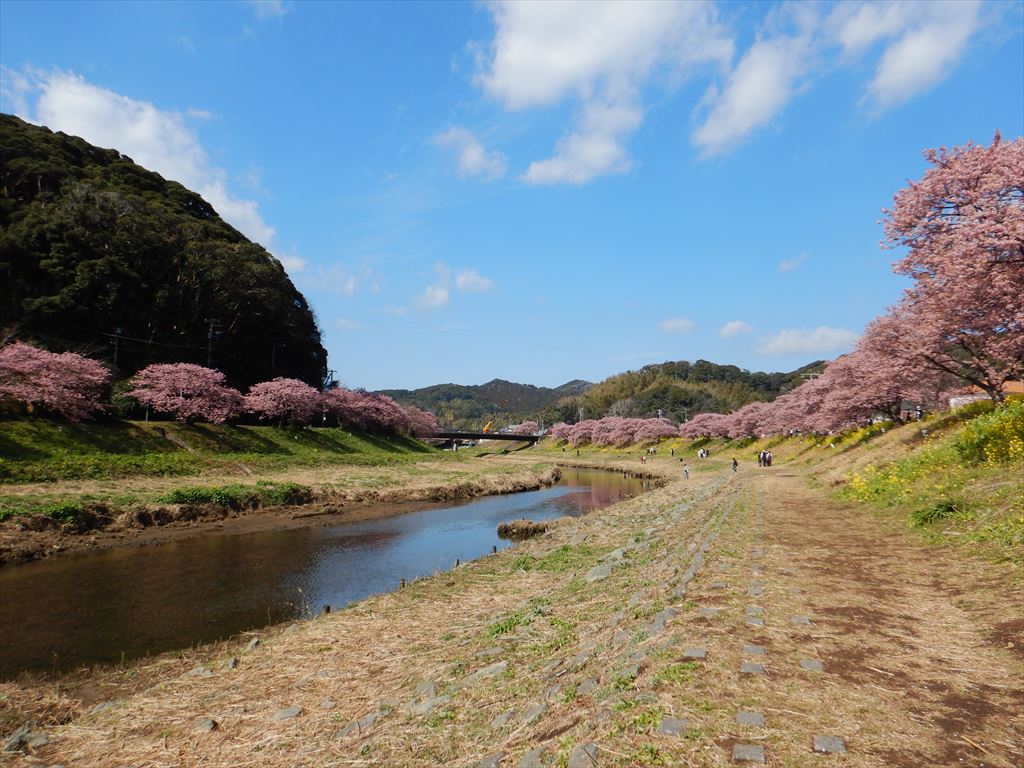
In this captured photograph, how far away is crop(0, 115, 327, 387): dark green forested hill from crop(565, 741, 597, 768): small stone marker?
5077cm

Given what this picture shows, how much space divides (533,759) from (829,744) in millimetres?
2174

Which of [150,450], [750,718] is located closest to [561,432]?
[150,450]

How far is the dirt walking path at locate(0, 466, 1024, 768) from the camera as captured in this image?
4008mm

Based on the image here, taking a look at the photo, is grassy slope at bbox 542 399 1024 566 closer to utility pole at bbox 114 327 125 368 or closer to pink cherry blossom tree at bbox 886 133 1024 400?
pink cherry blossom tree at bbox 886 133 1024 400

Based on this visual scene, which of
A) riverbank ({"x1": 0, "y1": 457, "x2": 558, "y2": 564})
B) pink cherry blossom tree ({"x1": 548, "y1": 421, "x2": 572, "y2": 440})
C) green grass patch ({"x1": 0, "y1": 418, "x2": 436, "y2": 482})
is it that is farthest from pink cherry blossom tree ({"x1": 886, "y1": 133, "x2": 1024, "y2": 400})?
pink cherry blossom tree ({"x1": 548, "y1": 421, "x2": 572, "y2": 440})

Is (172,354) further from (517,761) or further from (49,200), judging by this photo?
(517,761)

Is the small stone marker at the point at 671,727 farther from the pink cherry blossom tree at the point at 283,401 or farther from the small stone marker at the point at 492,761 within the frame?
the pink cherry blossom tree at the point at 283,401

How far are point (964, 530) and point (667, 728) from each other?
1060 cm

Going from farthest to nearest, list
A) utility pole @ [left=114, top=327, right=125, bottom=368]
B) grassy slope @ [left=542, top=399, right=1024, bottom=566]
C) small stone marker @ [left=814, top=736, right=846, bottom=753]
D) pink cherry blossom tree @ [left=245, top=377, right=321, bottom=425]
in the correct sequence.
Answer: pink cherry blossom tree @ [left=245, top=377, right=321, bottom=425] → utility pole @ [left=114, top=327, right=125, bottom=368] → grassy slope @ [left=542, top=399, right=1024, bottom=566] → small stone marker @ [left=814, top=736, right=846, bottom=753]

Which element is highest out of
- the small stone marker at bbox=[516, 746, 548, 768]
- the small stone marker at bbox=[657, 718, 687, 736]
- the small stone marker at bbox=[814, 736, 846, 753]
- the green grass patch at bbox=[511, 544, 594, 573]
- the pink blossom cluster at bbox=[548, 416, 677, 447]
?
the pink blossom cluster at bbox=[548, 416, 677, 447]

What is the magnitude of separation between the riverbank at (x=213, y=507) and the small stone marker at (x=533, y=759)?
2131cm

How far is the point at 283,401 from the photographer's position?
50500 mm

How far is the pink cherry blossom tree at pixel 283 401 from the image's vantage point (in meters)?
49.0

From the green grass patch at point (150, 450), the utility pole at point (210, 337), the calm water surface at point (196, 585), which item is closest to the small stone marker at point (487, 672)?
the calm water surface at point (196, 585)
